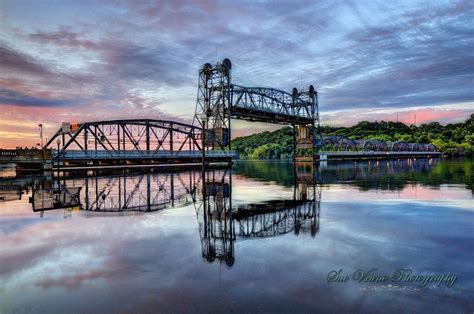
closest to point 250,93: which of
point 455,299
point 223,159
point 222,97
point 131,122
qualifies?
point 222,97

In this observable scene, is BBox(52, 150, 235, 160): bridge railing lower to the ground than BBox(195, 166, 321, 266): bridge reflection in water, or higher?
higher

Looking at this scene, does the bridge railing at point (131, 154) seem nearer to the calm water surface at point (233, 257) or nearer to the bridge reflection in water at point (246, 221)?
the calm water surface at point (233, 257)

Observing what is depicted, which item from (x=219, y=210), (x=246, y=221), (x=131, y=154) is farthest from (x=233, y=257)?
(x=131, y=154)

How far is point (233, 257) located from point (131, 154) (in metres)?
57.1

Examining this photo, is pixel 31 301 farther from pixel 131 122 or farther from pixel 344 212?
pixel 131 122

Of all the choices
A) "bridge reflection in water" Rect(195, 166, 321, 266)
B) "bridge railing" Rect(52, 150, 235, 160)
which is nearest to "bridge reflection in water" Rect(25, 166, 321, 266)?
"bridge reflection in water" Rect(195, 166, 321, 266)

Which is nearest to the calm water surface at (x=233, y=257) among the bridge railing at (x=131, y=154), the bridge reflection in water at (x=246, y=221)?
the bridge reflection in water at (x=246, y=221)

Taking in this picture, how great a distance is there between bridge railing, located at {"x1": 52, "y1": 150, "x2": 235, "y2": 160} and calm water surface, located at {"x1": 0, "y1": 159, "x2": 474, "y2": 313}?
42.7 metres

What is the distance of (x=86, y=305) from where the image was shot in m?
6.11

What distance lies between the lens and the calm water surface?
20.2 ft

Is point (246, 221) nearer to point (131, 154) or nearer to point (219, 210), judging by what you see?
point (219, 210)

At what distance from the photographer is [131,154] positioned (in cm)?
6284

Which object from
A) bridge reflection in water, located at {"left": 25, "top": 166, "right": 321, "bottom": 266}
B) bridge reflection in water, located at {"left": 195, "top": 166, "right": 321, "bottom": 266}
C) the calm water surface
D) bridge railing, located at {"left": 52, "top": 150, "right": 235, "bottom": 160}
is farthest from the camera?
bridge railing, located at {"left": 52, "top": 150, "right": 235, "bottom": 160}

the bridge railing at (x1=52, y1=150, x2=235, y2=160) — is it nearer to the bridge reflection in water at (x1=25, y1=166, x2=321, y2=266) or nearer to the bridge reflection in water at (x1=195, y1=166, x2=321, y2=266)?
the bridge reflection in water at (x1=25, y1=166, x2=321, y2=266)
